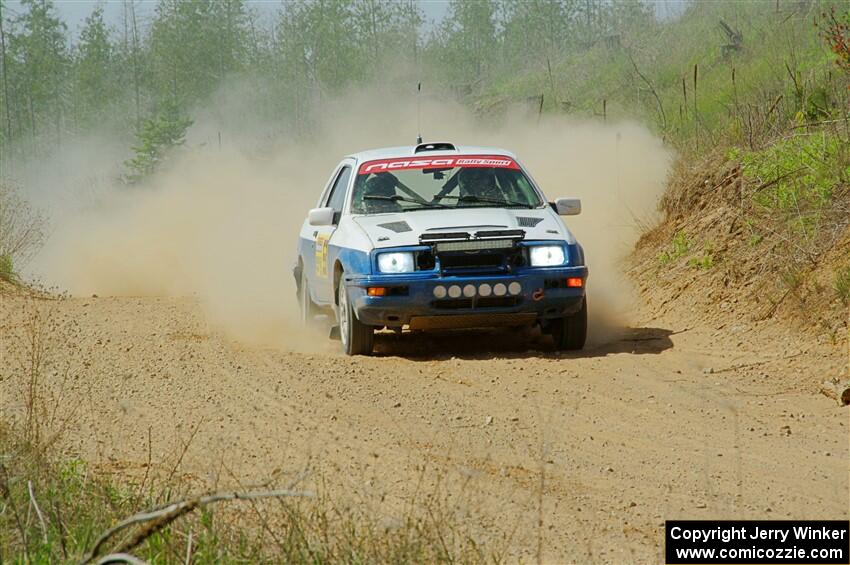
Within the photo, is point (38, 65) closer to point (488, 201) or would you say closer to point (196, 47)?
point (196, 47)

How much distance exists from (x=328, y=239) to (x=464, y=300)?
6.05ft

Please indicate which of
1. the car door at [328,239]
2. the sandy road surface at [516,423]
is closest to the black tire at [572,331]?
the sandy road surface at [516,423]

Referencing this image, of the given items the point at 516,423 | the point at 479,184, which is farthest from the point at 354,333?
the point at 516,423

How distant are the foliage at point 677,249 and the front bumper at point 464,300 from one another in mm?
3753

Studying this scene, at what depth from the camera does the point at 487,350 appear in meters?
11.1

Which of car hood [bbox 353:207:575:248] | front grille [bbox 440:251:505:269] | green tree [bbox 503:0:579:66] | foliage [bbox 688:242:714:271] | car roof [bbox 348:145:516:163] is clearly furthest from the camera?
green tree [bbox 503:0:579:66]

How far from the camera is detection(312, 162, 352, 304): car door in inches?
449

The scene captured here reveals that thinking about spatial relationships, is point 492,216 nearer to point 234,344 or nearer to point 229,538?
point 234,344

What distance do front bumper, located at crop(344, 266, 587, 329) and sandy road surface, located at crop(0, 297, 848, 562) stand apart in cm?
34

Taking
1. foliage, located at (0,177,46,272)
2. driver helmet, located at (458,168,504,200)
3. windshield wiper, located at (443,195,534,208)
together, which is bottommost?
foliage, located at (0,177,46,272)

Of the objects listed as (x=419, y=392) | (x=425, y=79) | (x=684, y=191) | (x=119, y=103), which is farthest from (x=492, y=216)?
(x=119, y=103)

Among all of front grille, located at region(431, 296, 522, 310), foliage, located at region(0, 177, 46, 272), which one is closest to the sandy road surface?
front grille, located at region(431, 296, 522, 310)

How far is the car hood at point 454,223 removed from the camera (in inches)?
404

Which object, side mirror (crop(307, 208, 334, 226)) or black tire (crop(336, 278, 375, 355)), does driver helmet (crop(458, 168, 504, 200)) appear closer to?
side mirror (crop(307, 208, 334, 226))
